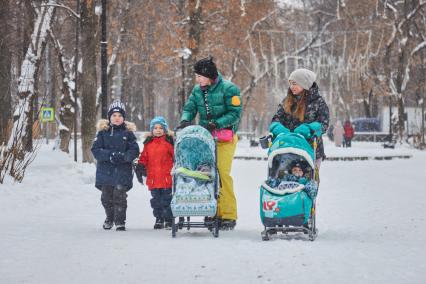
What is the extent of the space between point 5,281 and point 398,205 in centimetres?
813

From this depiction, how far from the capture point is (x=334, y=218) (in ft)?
37.1

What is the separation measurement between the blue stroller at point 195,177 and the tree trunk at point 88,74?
11855 millimetres

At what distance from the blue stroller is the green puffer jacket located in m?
0.38

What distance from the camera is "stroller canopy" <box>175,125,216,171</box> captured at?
9.01 meters

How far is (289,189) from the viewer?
8.52 metres

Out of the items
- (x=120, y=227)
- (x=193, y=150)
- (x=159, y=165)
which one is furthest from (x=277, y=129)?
(x=120, y=227)

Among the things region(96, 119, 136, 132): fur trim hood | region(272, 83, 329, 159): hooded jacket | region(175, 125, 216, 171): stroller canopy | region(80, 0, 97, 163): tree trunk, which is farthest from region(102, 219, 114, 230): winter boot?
region(80, 0, 97, 163): tree trunk

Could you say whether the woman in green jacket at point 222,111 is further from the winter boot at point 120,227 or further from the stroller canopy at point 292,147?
the winter boot at point 120,227

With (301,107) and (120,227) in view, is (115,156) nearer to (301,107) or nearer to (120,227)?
(120,227)

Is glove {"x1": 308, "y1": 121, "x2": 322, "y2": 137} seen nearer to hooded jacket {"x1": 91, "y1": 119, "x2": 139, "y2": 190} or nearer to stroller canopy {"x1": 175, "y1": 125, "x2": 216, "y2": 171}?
stroller canopy {"x1": 175, "y1": 125, "x2": 216, "y2": 171}

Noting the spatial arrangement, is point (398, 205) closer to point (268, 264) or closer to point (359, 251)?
point (359, 251)

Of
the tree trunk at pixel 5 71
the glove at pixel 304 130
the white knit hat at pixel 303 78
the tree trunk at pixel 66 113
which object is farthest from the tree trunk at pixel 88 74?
the glove at pixel 304 130

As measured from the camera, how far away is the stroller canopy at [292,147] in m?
8.52

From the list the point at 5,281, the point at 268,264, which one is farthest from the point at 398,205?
the point at 5,281
